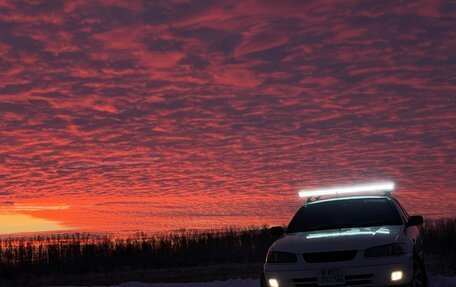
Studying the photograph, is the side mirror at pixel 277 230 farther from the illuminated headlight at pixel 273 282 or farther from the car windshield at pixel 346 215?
the illuminated headlight at pixel 273 282

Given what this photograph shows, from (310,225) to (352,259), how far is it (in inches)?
70.2

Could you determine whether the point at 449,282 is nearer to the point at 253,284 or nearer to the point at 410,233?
the point at 410,233

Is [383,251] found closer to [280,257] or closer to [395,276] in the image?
[395,276]

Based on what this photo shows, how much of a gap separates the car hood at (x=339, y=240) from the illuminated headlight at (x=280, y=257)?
58mm

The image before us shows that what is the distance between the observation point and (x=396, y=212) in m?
10.1

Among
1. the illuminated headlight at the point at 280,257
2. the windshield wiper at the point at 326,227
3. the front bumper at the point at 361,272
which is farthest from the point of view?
the windshield wiper at the point at 326,227

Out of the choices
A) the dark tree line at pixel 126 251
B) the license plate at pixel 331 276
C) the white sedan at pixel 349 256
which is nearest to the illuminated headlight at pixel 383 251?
the white sedan at pixel 349 256

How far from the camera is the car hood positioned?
8.67 meters

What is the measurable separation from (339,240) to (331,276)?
1.88ft

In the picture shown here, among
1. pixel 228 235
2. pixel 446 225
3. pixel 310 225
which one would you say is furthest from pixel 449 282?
pixel 228 235

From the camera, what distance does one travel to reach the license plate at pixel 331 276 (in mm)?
8453

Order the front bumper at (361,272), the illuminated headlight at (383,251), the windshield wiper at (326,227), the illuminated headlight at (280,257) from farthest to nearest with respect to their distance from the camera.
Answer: the windshield wiper at (326,227) → the illuminated headlight at (280,257) → the illuminated headlight at (383,251) → the front bumper at (361,272)

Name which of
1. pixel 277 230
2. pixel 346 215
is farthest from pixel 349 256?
pixel 277 230

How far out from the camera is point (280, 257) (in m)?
9.01
